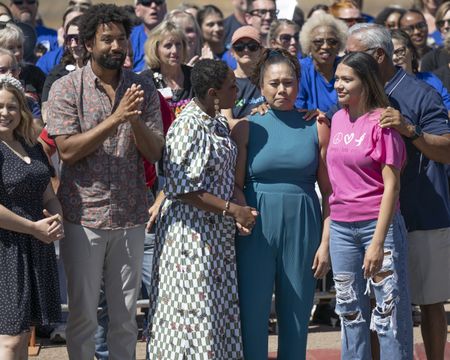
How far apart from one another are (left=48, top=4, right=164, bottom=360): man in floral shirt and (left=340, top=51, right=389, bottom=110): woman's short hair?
3.86 ft

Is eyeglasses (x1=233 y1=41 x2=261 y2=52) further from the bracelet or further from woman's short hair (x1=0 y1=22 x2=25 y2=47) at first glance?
the bracelet

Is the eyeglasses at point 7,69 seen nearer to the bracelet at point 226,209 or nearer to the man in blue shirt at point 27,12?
the bracelet at point 226,209

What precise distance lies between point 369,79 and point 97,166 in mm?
1598

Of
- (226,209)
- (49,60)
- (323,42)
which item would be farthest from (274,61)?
(49,60)

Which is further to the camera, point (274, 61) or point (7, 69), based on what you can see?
point (7, 69)

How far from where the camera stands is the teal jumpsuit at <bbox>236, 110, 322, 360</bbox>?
6426 mm

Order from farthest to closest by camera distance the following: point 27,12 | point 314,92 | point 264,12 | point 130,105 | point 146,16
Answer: point 27,12, point 264,12, point 146,16, point 314,92, point 130,105

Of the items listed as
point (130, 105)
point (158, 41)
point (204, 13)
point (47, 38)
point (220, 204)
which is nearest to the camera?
point (130, 105)

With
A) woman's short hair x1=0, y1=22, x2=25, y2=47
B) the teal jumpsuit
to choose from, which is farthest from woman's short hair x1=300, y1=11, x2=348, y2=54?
the teal jumpsuit

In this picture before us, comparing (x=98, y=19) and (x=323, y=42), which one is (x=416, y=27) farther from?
(x=98, y=19)

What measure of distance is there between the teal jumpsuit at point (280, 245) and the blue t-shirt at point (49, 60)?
14.4 ft

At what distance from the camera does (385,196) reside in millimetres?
6086

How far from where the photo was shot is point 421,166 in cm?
677

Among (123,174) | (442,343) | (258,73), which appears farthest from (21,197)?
(442,343)
